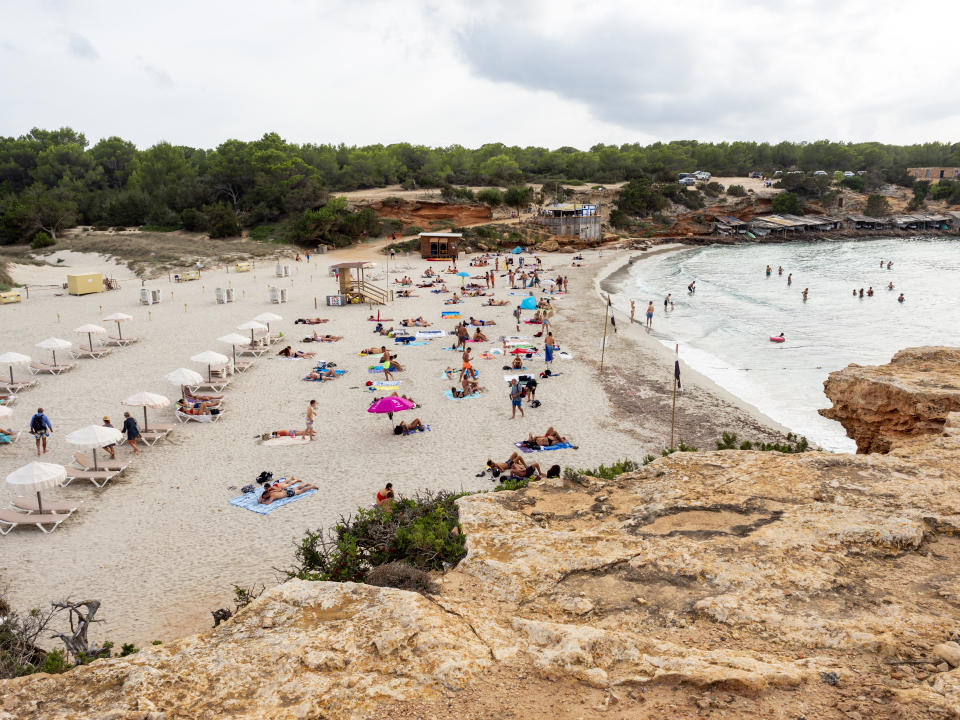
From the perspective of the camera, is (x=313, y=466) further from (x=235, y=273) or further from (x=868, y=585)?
(x=235, y=273)

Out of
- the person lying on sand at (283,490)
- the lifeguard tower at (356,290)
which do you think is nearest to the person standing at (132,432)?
the person lying on sand at (283,490)

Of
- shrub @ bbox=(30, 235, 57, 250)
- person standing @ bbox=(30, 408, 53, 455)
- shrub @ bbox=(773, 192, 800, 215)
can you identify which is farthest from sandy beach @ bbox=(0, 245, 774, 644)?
shrub @ bbox=(773, 192, 800, 215)

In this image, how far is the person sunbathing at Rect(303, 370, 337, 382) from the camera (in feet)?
61.0

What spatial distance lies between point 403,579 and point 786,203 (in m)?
86.6

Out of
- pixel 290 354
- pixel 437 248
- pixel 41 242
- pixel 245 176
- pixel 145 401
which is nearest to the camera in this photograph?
pixel 145 401

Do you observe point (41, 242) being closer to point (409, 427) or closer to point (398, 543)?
point (409, 427)

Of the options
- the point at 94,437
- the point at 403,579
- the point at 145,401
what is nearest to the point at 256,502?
the point at 94,437

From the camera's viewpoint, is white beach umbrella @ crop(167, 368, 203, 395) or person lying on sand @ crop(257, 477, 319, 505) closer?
person lying on sand @ crop(257, 477, 319, 505)

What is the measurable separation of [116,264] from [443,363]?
33.5 metres

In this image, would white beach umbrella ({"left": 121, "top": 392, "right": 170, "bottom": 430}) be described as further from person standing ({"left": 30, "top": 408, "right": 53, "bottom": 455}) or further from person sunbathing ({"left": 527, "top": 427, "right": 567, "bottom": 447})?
person sunbathing ({"left": 527, "top": 427, "right": 567, "bottom": 447})

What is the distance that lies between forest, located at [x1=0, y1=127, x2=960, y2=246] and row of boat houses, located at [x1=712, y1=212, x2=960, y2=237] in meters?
14.7

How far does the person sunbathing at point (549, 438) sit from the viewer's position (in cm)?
1355

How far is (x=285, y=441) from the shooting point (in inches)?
545

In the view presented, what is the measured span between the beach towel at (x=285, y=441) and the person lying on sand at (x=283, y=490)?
6.91 ft
